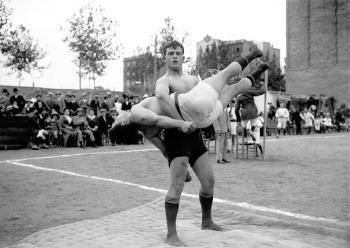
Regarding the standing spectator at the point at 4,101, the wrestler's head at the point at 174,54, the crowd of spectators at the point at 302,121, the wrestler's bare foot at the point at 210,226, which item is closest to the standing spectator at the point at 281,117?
the crowd of spectators at the point at 302,121

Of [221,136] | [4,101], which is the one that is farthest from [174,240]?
[4,101]

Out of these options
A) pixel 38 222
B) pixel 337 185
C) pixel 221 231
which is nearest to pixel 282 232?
pixel 221 231

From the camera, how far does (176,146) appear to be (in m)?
4.12

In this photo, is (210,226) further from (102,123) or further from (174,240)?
(102,123)

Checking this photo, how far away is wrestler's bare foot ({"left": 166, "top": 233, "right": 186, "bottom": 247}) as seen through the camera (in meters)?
3.99

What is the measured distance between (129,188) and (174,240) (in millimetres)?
3445

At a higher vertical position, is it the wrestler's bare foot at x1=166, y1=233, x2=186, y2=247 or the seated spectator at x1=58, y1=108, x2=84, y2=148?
the seated spectator at x1=58, y1=108, x2=84, y2=148

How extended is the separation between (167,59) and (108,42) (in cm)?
2677

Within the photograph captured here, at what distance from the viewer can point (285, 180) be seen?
8.27m

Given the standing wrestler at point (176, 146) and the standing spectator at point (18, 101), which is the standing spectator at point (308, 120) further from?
the standing wrestler at point (176, 146)

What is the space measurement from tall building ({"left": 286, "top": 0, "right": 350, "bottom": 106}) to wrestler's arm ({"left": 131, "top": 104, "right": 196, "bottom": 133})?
3974 centimetres

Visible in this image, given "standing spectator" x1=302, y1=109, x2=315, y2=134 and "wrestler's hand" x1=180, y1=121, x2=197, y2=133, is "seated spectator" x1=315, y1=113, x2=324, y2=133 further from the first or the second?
"wrestler's hand" x1=180, y1=121, x2=197, y2=133

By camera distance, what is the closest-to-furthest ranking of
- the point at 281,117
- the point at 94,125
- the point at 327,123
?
the point at 94,125
the point at 281,117
the point at 327,123

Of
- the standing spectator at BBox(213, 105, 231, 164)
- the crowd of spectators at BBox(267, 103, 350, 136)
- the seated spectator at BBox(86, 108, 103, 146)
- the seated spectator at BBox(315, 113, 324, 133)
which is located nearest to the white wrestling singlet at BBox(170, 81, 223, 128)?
the standing spectator at BBox(213, 105, 231, 164)
